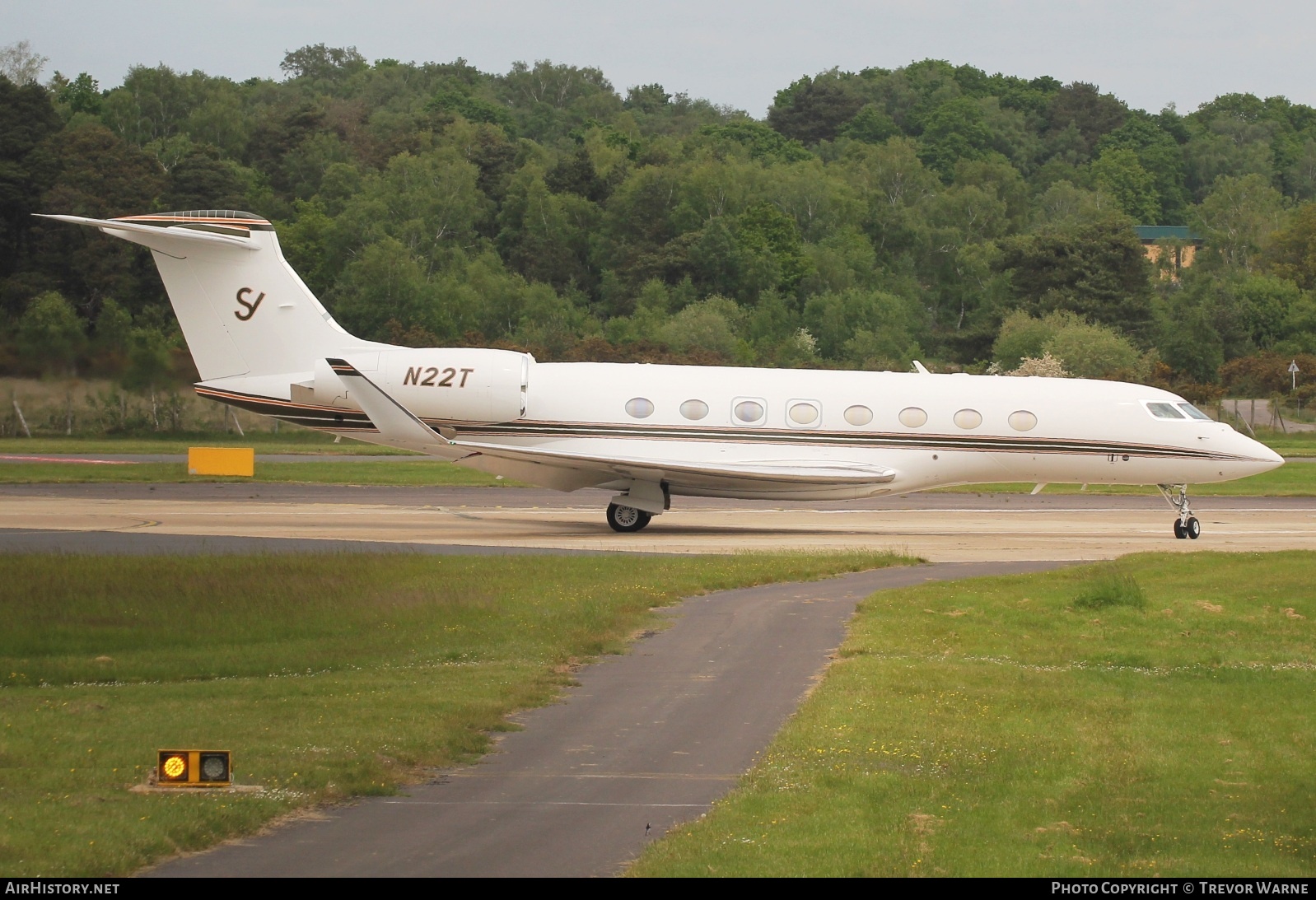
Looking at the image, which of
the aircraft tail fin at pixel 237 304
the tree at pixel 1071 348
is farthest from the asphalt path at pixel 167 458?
the tree at pixel 1071 348

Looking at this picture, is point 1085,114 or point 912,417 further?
point 1085,114

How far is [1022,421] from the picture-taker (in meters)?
26.8

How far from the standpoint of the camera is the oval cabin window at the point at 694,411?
26.2 m

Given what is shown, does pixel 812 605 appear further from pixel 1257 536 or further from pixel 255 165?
pixel 255 165

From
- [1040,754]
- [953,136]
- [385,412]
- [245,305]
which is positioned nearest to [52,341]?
[245,305]

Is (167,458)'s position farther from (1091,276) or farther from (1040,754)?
(1091,276)

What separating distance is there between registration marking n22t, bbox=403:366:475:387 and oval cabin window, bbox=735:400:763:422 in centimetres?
497

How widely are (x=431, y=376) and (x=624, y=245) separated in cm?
5760

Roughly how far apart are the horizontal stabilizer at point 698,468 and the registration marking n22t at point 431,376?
1355 millimetres

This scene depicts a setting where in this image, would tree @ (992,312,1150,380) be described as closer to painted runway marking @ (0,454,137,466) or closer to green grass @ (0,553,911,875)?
painted runway marking @ (0,454,137,466)

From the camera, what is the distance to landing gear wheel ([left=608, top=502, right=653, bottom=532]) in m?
26.7
